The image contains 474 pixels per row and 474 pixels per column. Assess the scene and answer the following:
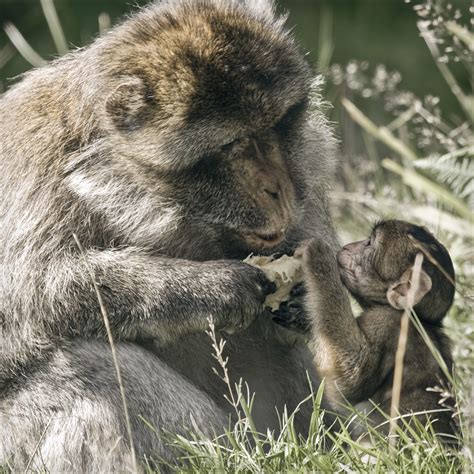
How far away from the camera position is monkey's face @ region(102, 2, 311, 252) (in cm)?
559

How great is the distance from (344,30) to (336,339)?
925 cm

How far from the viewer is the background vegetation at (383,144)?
517 cm

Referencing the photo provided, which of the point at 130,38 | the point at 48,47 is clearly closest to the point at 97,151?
the point at 130,38

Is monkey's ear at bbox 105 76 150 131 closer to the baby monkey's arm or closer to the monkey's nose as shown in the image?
the monkey's nose

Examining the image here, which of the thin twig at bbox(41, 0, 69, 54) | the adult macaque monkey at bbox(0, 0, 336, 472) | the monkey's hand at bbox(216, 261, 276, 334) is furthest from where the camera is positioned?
the thin twig at bbox(41, 0, 69, 54)

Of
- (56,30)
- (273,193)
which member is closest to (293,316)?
(273,193)

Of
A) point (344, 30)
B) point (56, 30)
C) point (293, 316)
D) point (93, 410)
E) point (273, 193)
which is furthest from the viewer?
point (344, 30)

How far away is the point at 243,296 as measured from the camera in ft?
18.7

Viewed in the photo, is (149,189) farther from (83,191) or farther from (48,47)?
(48,47)

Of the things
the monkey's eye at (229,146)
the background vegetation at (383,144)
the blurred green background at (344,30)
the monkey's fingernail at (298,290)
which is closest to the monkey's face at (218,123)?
the monkey's eye at (229,146)

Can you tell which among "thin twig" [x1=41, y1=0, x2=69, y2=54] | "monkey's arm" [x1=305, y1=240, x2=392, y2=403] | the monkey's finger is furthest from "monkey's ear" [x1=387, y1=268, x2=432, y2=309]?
"thin twig" [x1=41, y1=0, x2=69, y2=54]

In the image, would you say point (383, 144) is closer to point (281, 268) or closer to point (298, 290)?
point (298, 290)

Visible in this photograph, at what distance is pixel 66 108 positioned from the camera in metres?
6.03

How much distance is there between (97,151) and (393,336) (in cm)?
166
